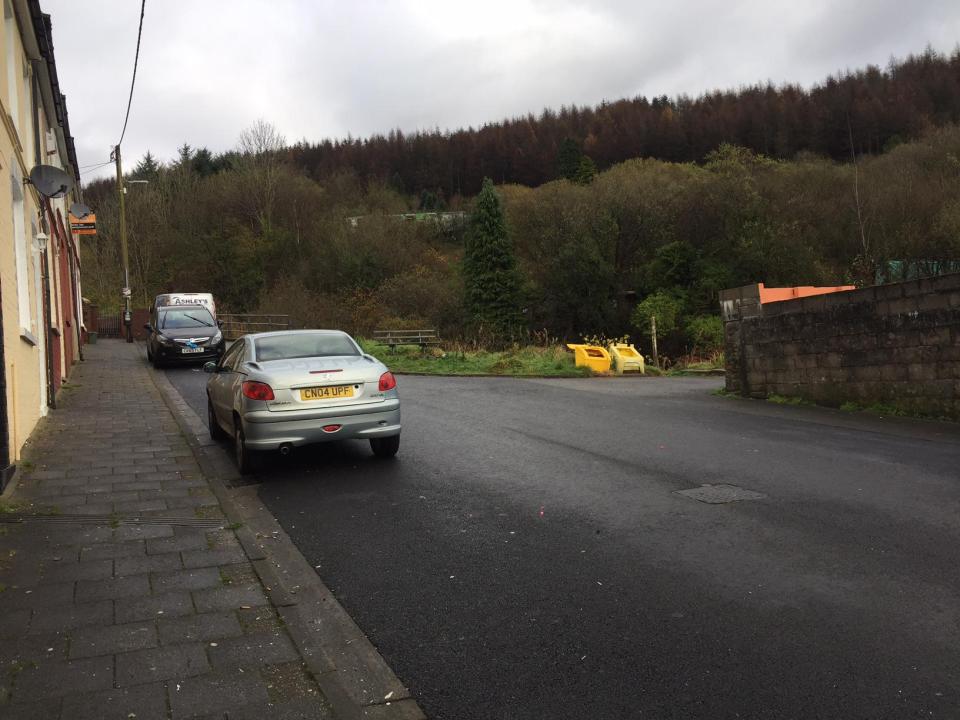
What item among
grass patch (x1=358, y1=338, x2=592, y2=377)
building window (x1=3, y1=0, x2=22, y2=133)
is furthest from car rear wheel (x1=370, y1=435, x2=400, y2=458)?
grass patch (x1=358, y1=338, x2=592, y2=377)

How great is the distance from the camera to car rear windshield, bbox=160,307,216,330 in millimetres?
22469

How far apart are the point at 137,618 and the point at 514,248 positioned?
182 feet

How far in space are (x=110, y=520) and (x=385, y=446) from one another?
3.23 metres

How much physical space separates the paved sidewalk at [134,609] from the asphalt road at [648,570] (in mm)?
536

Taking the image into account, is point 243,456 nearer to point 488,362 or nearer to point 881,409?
point 881,409

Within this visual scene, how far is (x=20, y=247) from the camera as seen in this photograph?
1158 cm

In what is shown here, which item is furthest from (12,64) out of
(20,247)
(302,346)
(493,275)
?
(493,275)

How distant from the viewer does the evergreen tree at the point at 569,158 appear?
79.2 m

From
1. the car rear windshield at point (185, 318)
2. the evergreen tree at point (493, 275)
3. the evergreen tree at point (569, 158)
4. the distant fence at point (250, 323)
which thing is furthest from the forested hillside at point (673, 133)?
the car rear windshield at point (185, 318)

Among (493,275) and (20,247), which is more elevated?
(493,275)

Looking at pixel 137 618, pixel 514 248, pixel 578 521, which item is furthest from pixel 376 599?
pixel 514 248

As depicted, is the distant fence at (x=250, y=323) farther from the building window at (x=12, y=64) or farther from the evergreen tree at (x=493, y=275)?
the building window at (x=12, y=64)

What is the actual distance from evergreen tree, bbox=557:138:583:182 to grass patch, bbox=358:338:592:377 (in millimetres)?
55537

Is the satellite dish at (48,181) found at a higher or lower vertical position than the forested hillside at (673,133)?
lower
